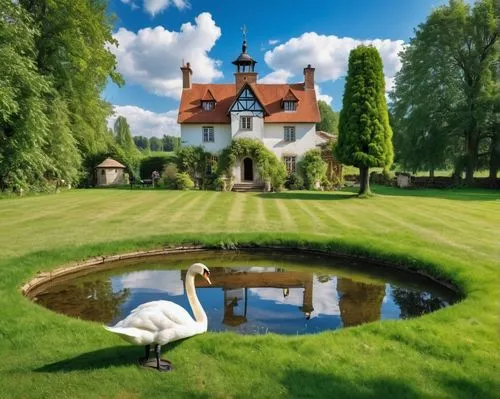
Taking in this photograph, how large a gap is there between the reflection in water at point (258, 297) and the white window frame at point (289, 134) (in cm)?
2699

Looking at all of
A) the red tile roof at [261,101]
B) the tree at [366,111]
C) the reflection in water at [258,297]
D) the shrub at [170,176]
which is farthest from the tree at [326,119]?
the reflection in water at [258,297]

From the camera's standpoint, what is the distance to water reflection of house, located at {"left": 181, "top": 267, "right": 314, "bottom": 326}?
8.48 m

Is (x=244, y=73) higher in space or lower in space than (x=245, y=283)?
higher

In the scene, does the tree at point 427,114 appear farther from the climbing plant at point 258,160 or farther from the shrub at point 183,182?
the shrub at point 183,182

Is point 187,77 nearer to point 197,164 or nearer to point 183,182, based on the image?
point 197,164

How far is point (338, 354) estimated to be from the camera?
5469 mm

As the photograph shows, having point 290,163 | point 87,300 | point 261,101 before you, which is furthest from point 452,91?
point 87,300

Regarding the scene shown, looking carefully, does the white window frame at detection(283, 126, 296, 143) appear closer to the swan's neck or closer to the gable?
the gable

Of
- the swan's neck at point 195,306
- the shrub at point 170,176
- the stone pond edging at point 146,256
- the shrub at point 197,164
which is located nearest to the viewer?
the swan's neck at point 195,306

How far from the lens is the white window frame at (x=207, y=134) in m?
36.9

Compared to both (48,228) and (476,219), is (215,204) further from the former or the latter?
(476,219)

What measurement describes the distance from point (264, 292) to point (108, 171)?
3562 centimetres

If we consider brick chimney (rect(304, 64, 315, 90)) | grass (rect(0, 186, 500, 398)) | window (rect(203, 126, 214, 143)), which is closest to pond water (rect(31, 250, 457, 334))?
grass (rect(0, 186, 500, 398))

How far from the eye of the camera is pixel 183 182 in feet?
109
